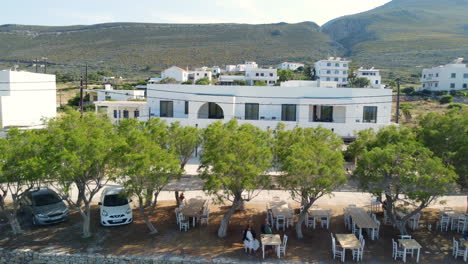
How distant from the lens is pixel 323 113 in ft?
107

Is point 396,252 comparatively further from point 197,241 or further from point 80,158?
point 80,158

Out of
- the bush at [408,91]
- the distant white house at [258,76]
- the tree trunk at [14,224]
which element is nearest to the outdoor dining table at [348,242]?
the tree trunk at [14,224]

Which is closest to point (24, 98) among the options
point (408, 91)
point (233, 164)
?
point (233, 164)

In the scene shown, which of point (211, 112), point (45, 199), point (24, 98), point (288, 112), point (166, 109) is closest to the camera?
point (45, 199)

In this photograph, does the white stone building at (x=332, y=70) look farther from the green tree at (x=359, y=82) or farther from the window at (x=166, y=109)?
the window at (x=166, y=109)

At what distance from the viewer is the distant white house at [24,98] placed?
3231 centimetres

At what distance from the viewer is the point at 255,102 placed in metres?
32.0

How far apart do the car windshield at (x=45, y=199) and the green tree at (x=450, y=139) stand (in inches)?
670

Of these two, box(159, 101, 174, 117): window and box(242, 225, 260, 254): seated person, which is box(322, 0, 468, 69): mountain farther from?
box(242, 225, 260, 254): seated person

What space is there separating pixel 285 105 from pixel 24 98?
2504 centimetres

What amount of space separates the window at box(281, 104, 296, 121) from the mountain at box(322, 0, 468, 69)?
86.3 metres

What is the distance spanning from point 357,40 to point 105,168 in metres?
158

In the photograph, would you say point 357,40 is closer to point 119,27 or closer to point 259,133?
point 119,27

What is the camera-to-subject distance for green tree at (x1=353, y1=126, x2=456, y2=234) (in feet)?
41.2
